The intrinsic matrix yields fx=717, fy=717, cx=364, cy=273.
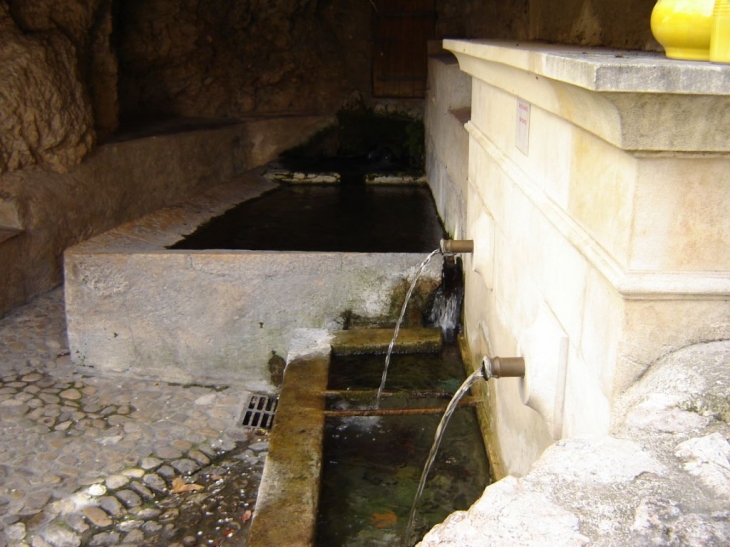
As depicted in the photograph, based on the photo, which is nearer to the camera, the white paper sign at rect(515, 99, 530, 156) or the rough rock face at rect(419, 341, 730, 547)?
the rough rock face at rect(419, 341, 730, 547)

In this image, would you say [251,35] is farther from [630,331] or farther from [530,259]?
[630,331]

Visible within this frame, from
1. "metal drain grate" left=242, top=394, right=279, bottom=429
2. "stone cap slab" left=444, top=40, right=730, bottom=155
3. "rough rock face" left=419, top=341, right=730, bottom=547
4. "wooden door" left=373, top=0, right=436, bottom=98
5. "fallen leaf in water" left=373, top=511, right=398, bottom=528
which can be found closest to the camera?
"rough rock face" left=419, top=341, right=730, bottom=547

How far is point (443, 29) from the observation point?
9.27 m

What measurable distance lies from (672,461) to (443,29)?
8.74m

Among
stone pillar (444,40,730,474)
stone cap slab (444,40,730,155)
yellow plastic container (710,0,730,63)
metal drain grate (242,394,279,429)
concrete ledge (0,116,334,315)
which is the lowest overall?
metal drain grate (242,394,279,429)

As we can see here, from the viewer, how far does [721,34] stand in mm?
1382

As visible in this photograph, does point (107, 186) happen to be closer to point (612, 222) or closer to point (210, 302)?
point (210, 302)

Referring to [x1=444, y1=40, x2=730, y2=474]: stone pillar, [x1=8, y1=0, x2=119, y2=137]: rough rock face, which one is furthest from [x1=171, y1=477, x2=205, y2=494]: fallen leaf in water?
[x1=8, y1=0, x2=119, y2=137]: rough rock face

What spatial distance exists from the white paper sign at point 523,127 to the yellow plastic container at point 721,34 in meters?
1.01

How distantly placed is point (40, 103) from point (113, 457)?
3254 millimetres

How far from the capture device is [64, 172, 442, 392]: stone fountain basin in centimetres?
461

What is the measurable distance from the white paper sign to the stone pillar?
12 millimetres

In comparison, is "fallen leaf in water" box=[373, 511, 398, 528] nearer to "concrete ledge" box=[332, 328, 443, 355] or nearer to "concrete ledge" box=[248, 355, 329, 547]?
"concrete ledge" box=[248, 355, 329, 547]

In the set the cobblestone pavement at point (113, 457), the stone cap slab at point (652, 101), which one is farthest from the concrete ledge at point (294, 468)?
the stone cap slab at point (652, 101)
